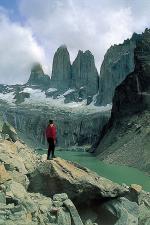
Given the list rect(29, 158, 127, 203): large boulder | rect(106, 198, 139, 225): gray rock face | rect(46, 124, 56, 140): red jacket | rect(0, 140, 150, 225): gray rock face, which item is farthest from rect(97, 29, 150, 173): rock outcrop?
rect(29, 158, 127, 203): large boulder

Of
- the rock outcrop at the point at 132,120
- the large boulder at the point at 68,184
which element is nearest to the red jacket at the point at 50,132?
the large boulder at the point at 68,184

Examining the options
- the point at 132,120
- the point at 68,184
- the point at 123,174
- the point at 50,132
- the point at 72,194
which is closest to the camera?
the point at 68,184

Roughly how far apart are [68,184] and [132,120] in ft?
399

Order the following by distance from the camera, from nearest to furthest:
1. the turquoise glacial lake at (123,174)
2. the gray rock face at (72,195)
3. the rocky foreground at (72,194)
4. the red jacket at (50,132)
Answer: the gray rock face at (72,195) < the rocky foreground at (72,194) < the red jacket at (50,132) < the turquoise glacial lake at (123,174)

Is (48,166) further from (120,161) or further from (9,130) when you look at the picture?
(120,161)

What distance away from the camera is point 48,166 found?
21.2 metres

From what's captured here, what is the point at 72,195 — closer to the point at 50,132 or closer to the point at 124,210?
the point at 124,210

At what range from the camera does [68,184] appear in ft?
67.9

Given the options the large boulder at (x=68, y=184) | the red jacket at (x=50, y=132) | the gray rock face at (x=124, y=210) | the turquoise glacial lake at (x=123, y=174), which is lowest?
the turquoise glacial lake at (x=123, y=174)

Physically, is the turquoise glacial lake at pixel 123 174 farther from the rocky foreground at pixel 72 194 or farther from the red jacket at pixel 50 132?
the rocky foreground at pixel 72 194

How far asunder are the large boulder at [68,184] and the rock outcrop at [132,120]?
79.9 m

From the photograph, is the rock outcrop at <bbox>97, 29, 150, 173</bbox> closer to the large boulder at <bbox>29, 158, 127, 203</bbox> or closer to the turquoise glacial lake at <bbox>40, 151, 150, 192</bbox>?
the turquoise glacial lake at <bbox>40, 151, 150, 192</bbox>

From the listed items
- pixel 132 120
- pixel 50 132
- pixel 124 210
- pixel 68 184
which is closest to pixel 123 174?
pixel 50 132

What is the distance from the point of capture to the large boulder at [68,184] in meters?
20.8
